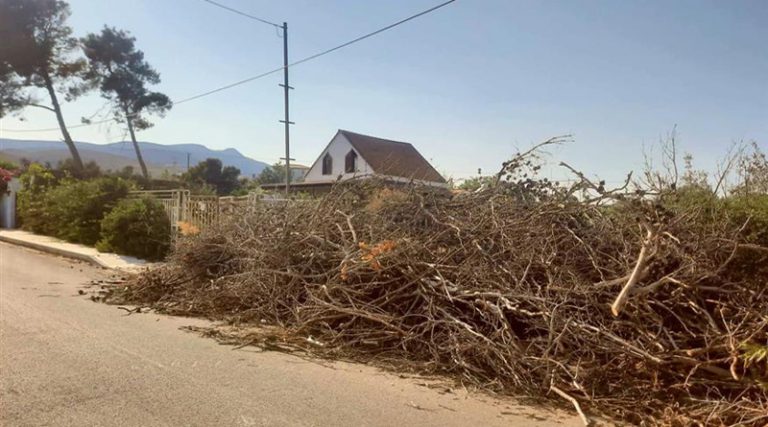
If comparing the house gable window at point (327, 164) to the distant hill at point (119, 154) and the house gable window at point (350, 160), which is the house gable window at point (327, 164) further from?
the distant hill at point (119, 154)

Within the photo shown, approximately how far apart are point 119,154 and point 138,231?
62428 mm

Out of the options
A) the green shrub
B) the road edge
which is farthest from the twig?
the road edge

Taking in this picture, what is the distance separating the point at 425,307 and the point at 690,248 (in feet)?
8.45

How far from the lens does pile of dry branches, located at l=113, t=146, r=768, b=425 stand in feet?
14.3

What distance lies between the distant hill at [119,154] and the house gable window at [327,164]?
12609 millimetres

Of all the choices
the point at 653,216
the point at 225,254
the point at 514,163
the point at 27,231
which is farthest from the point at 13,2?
the point at 653,216

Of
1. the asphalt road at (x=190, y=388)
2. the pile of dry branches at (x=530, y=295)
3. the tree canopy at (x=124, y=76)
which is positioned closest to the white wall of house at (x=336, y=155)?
the tree canopy at (x=124, y=76)

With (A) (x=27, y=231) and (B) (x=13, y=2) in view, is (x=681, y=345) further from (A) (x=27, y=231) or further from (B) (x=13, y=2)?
(B) (x=13, y=2)

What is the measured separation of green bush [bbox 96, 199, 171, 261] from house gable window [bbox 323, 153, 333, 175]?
27504 millimetres

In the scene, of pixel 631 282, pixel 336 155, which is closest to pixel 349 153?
pixel 336 155

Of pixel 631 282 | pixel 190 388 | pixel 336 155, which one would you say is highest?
pixel 336 155

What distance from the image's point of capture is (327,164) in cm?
4262

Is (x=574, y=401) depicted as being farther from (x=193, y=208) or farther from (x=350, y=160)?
(x=350, y=160)

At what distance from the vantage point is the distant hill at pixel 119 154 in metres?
45.4
